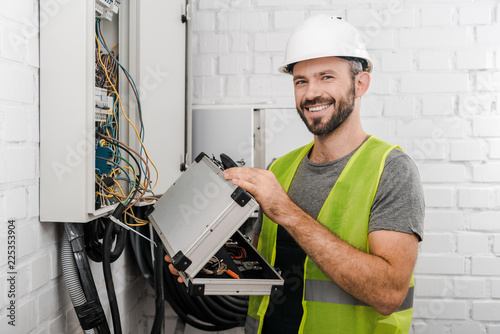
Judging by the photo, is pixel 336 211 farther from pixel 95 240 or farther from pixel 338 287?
pixel 95 240

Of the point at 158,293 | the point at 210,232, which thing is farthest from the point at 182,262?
the point at 158,293

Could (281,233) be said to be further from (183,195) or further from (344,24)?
(344,24)

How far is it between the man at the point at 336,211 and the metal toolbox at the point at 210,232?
0.07m

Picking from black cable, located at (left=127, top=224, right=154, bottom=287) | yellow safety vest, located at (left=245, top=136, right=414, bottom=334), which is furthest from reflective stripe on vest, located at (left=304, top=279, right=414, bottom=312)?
black cable, located at (left=127, top=224, right=154, bottom=287)

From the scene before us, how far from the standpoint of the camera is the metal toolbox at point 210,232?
0.89m

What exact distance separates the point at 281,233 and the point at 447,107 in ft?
3.71

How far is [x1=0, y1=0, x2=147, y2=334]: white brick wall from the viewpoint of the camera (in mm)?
961

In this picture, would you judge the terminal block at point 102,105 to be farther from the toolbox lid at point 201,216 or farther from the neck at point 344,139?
the neck at point 344,139

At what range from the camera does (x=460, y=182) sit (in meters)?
1.91

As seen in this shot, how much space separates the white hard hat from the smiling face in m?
0.04

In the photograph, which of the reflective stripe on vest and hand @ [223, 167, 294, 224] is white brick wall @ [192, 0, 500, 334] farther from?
hand @ [223, 167, 294, 224]

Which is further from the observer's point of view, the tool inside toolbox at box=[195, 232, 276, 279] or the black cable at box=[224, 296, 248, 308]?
the black cable at box=[224, 296, 248, 308]

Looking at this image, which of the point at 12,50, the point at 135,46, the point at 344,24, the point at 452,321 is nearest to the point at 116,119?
the point at 135,46

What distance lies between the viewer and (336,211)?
3.67 ft
